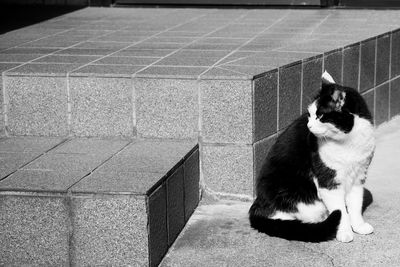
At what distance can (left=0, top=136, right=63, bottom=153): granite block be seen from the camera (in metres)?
4.04

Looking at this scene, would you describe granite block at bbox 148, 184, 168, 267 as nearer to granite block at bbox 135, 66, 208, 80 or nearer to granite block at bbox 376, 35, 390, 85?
granite block at bbox 135, 66, 208, 80

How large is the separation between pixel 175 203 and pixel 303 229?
24.4 inches

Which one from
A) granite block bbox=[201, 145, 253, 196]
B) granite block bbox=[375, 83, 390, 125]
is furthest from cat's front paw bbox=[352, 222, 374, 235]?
granite block bbox=[375, 83, 390, 125]

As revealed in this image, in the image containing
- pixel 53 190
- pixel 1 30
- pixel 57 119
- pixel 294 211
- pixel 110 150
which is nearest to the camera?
pixel 53 190

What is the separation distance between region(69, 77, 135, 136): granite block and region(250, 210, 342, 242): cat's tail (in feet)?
3.27

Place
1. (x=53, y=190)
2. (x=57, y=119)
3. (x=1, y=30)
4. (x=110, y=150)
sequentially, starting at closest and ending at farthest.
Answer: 1. (x=53, y=190)
2. (x=110, y=150)
3. (x=57, y=119)
4. (x=1, y=30)

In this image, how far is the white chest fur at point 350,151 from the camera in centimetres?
354

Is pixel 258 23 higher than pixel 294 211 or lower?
higher

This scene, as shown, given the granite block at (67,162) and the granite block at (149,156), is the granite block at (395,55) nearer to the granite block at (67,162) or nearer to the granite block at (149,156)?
the granite block at (149,156)

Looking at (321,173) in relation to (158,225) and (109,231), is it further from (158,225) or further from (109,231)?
(109,231)

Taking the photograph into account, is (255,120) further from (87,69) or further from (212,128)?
(87,69)

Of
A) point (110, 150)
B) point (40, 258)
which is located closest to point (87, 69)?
point (110, 150)

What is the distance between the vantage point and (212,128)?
412 cm

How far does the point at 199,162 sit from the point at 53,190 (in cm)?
105
